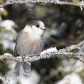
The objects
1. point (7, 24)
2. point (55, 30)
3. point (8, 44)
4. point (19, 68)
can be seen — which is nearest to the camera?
point (19, 68)

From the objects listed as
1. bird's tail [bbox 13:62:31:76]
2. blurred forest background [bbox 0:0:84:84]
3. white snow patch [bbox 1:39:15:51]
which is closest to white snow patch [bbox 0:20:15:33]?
white snow patch [bbox 1:39:15:51]

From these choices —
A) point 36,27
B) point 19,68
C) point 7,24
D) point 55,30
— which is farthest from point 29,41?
point 55,30

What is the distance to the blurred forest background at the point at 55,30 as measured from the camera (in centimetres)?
456

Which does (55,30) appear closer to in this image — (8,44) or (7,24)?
(8,44)

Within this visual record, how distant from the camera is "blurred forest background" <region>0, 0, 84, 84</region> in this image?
456 cm

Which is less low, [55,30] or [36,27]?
[36,27]

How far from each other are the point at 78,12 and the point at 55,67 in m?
1.47

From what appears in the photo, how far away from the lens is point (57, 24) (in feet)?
16.2

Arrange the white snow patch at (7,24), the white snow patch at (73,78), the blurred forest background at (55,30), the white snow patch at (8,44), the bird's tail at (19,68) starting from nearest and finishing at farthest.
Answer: the bird's tail at (19,68), the white snow patch at (7,24), the white snow patch at (8,44), the white snow patch at (73,78), the blurred forest background at (55,30)

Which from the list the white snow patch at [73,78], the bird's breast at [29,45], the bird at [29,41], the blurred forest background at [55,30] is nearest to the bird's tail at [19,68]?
the bird at [29,41]

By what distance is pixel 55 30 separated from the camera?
16.3 feet

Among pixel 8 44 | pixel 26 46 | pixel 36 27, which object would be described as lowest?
pixel 8 44

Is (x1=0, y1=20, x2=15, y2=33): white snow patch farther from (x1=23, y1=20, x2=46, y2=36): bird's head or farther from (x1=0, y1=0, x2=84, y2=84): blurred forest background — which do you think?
(x1=0, y1=0, x2=84, y2=84): blurred forest background

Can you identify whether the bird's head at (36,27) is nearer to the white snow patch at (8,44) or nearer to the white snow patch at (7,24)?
the white snow patch at (7,24)
